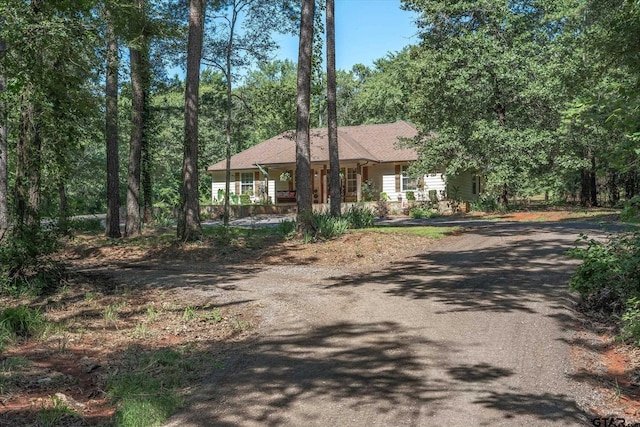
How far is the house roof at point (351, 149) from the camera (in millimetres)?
31152

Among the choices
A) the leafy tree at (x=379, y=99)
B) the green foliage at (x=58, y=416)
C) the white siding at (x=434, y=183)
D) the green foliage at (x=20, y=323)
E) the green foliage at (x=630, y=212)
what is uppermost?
the leafy tree at (x=379, y=99)

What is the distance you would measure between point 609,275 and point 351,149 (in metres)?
25.3

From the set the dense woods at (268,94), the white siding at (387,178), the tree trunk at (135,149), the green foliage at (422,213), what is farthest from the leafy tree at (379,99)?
the tree trunk at (135,149)

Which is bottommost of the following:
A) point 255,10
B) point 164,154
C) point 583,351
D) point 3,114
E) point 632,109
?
point 583,351

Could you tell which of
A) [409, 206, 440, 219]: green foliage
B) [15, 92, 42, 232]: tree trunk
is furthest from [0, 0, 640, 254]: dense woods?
[409, 206, 440, 219]: green foliage

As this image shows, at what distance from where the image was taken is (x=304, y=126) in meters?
14.8

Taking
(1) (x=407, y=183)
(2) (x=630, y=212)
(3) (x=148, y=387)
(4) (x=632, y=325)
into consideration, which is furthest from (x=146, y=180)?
(4) (x=632, y=325)

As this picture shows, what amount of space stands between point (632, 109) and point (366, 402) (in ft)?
13.7

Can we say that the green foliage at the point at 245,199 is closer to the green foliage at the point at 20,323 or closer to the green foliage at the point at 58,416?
the green foliage at the point at 20,323

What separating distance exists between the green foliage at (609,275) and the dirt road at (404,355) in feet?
1.34

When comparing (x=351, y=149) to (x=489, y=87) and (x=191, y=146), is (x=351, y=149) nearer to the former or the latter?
(x=489, y=87)

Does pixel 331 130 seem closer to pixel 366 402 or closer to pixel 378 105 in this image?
pixel 366 402

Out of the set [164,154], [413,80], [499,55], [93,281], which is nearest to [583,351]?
[93,281]

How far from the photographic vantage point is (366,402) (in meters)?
4.16
